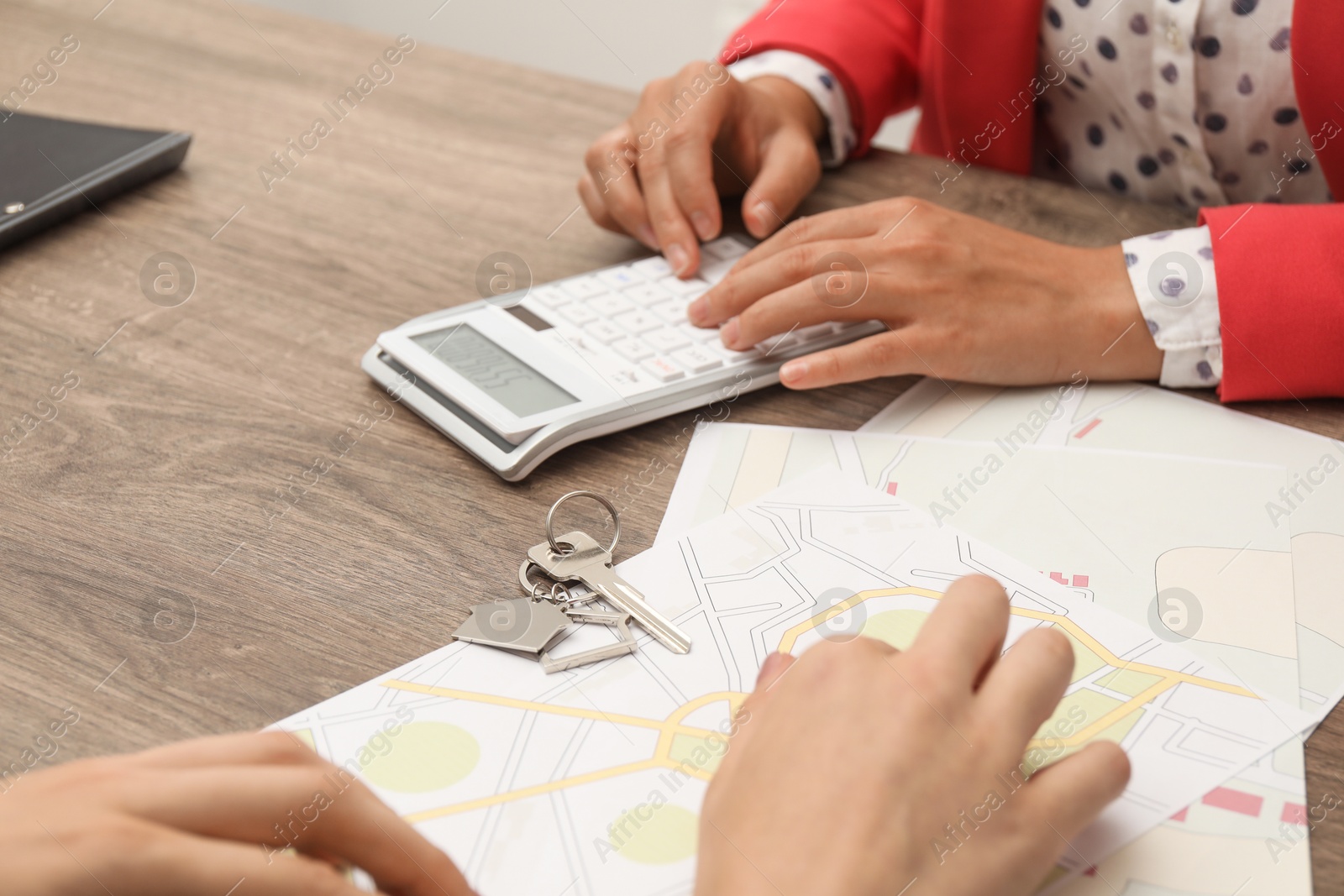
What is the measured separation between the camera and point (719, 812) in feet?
1.47

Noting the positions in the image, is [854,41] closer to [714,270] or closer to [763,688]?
[714,270]

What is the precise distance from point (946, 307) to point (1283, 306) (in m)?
0.24

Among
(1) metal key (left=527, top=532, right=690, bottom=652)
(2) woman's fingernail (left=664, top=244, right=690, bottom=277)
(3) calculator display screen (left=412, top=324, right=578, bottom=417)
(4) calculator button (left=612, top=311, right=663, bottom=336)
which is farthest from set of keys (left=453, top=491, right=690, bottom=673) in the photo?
(2) woman's fingernail (left=664, top=244, right=690, bottom=277)

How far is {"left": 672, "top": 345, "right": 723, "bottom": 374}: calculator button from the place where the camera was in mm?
751

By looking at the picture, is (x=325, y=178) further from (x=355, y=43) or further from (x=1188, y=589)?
(x=1188, y=589)

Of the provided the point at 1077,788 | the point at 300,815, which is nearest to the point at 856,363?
the point at 1077,788

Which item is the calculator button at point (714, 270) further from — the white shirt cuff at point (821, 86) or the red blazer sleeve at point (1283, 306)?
the red blazer sleeve at point (1283, 306)

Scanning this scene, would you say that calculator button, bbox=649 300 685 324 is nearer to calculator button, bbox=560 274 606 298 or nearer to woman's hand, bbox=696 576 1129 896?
calculator button, bbox=560 274 606 298

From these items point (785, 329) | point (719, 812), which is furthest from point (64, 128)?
point (719, 812)

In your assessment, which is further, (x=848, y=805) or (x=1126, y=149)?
(x=1126, y=149)

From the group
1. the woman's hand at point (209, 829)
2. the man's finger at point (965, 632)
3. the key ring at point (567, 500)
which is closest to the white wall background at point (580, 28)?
the key ring at point (567, 500)

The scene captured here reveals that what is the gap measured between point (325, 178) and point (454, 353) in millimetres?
379

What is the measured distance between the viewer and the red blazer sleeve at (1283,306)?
73 cm

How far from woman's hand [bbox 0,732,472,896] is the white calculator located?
275 millimetres
